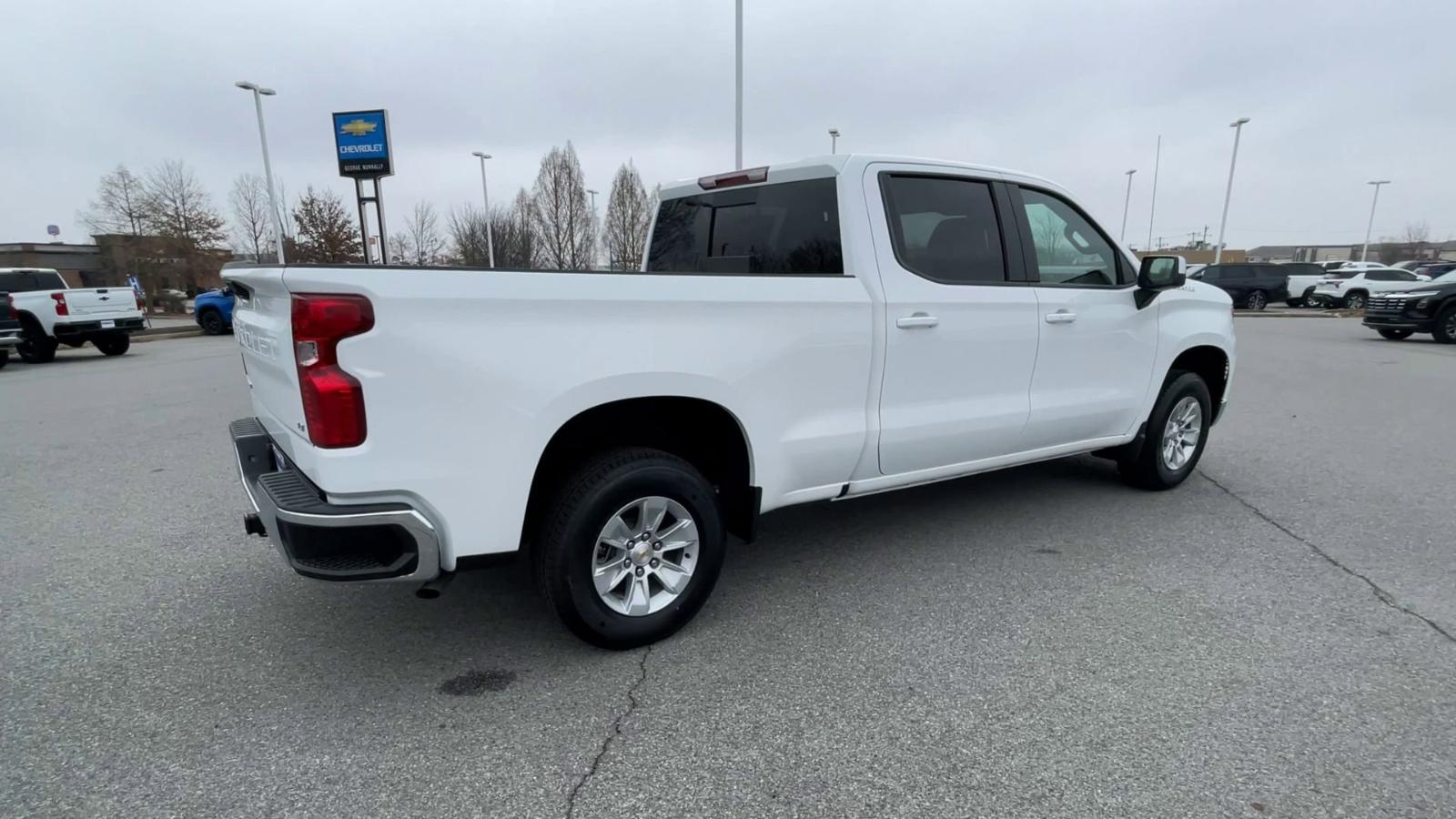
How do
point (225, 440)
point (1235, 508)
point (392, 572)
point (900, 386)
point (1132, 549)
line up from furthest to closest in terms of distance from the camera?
point (225, 440), point (1235, 508), point (1132, 549), point (900, 386), point (392, 572)

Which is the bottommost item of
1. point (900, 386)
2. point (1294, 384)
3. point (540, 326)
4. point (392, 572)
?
point (1294, 384)

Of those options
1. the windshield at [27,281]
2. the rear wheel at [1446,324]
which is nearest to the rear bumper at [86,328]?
the windshield at [27,281]

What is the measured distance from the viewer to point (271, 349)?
8.85 feet

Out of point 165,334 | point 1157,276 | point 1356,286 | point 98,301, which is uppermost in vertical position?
point 1157,276

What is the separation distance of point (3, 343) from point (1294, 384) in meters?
21.5

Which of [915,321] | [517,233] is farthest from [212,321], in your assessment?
[915,321]

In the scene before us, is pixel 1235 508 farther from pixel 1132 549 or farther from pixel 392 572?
pixel 392 572

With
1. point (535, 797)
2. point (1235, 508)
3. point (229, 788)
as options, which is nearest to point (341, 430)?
point (229, 788)

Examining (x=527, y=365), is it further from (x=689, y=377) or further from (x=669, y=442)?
(x=669, y=442)

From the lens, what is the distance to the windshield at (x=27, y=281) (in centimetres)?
1495

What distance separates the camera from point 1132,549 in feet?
13.4

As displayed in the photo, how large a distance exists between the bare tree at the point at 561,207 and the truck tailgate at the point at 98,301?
23557 mm

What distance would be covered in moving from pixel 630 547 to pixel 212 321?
87.3 feet

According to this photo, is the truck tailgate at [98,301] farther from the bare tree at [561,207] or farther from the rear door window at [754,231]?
the bare tree at [561,207]
